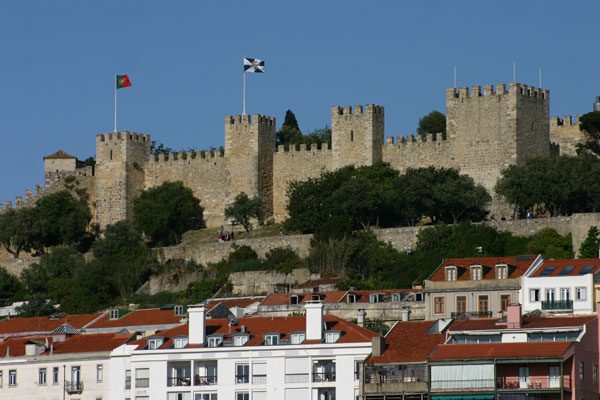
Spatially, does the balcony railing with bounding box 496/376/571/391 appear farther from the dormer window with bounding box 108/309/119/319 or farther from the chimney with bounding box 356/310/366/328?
the dormer window with bounding box 108/309/119/319

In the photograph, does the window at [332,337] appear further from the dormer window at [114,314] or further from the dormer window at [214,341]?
the dormer window at [114,314]

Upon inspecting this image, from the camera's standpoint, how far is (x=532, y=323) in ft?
189

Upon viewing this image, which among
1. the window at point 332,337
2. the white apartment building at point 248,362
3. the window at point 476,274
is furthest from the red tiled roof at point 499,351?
the window at point 476,274

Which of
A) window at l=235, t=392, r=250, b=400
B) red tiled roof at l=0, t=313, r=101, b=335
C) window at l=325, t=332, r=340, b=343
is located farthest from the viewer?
red tiled roof at l=0, t=313, r=101, b=335

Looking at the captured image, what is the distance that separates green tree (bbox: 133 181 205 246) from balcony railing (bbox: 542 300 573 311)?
35226 millimetres

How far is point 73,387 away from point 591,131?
122ft

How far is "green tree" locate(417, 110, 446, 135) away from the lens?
109 metres

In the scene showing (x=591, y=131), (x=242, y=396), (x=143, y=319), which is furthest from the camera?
(x=591, y=131)

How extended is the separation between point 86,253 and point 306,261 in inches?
586

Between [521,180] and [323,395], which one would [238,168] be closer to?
[521,180]

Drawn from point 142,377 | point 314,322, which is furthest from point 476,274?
point 142,377

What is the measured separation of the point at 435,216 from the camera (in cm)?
8750

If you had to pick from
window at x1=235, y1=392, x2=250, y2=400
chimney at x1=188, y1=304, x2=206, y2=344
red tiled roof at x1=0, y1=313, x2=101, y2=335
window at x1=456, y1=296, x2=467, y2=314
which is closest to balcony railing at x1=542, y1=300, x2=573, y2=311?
window at x1=456, y1=296, x2=467, y2=314

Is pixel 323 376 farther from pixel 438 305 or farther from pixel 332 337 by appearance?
pixel 438 305
